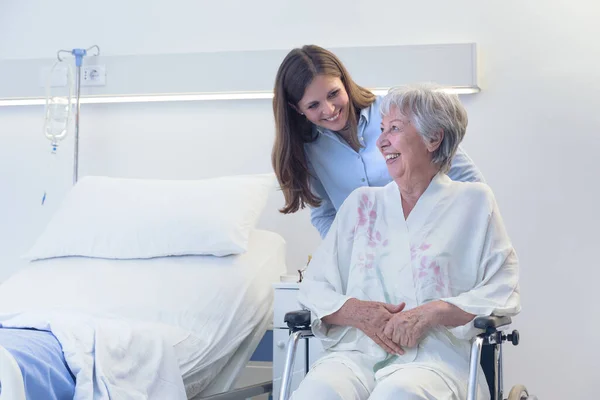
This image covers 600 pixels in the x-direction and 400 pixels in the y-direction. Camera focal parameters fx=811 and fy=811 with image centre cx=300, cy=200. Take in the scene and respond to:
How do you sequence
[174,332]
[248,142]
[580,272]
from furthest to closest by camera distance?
1. [248,142]
2. [580,272]
3. [174,332]

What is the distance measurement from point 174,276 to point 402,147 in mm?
1177

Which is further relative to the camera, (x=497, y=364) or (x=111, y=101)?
(x=111, y=101)

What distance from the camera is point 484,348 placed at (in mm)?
2305

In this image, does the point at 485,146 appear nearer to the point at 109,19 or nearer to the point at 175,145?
the point at 175,145

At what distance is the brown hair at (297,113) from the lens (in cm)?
250

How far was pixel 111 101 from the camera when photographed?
383 cm

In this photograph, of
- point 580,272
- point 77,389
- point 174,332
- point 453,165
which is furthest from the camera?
point 580,272

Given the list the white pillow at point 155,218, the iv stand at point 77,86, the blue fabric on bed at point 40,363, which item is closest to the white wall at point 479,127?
the iv stand at point 77,86

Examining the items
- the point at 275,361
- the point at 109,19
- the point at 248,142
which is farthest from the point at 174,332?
the point at 109,19

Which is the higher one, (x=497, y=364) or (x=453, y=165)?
(x=453, y=165)

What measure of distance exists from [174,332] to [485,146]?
1.59 metres

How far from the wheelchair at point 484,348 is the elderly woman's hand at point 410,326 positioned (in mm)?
136

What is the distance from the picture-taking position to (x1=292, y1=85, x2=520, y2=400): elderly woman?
2006mm

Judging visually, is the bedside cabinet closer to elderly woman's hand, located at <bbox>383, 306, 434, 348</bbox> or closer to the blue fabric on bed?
elderly woman's hand, located at <bbox>383, 306, 434, 348</bbox>
